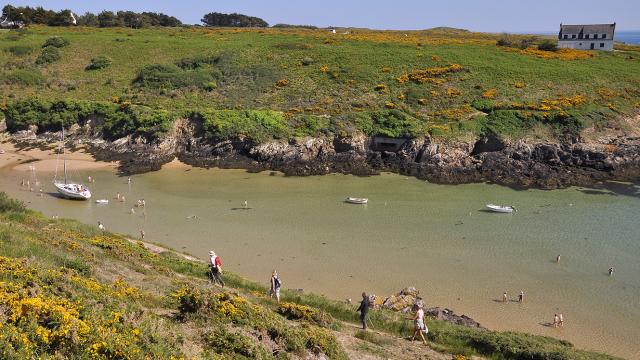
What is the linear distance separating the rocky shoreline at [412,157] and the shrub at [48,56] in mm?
31928

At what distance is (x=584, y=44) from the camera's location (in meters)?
89.8

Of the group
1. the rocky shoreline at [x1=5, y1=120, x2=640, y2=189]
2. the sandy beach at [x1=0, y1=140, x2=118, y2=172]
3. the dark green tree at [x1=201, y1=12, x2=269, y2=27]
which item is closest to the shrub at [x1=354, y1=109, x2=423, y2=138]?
the rocky shoreline at [x1=5, y1=120, x2=640, y2=189]

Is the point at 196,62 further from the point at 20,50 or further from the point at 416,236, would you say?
the point at 416,236

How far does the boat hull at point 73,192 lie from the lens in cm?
4122

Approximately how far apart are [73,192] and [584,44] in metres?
89.9

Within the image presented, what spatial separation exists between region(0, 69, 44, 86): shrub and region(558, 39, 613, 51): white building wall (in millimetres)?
89242

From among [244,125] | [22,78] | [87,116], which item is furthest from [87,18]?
[244,125]

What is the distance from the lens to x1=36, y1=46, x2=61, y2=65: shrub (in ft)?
254

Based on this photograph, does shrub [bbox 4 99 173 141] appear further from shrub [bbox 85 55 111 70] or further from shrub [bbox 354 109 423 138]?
shrub [bbox 354 109 423 138]

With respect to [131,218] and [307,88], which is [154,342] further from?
[307,88]

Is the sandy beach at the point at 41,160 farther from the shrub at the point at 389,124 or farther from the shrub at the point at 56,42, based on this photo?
the shrub at the point at 56,42

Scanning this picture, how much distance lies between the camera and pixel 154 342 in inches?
444

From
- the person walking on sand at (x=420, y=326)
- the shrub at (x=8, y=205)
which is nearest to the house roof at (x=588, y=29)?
the person walking on sand at (x=420, y=326)

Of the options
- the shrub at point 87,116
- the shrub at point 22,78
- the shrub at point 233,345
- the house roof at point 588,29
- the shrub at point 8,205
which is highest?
the house roof at point 588,29
